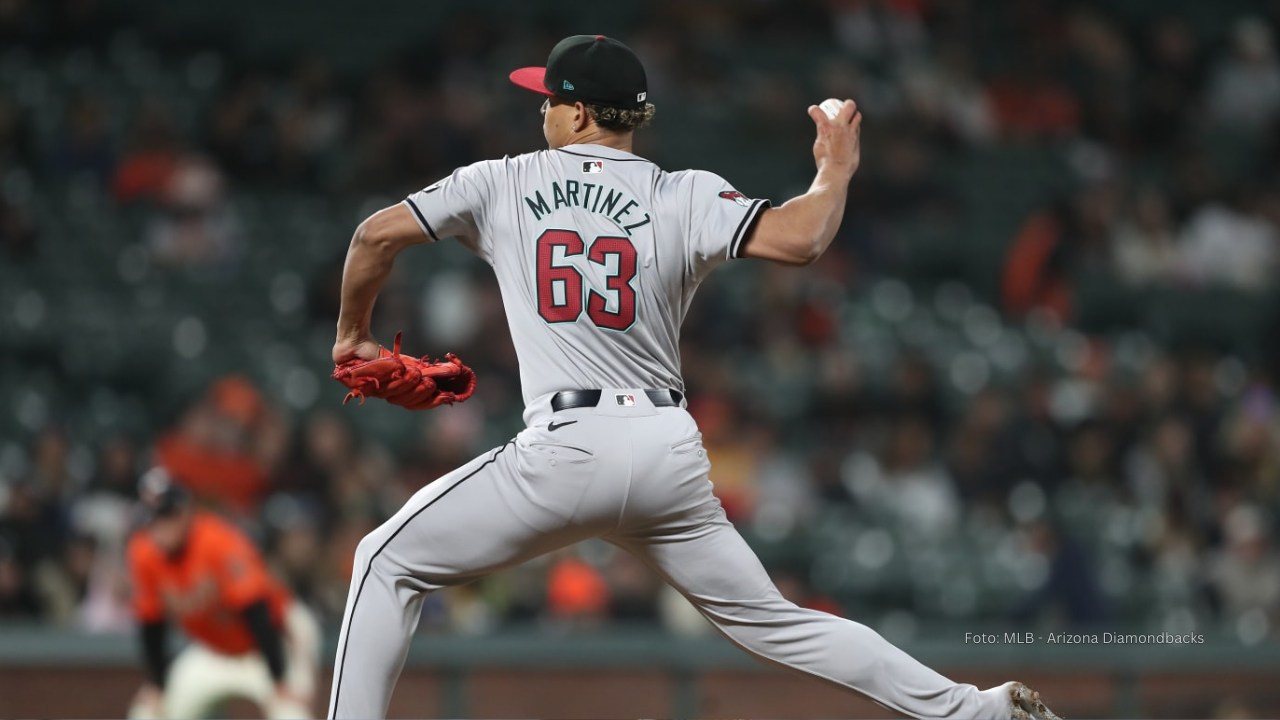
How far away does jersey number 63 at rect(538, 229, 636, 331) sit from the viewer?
3.35 metres

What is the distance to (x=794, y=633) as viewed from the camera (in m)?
3.42

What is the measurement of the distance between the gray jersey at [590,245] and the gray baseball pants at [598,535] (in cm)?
10

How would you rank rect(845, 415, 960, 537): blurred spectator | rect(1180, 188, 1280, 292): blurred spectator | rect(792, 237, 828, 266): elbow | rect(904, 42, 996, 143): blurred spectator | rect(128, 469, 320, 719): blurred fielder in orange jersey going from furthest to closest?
rect(904, 42, 996, 143): blurred spectator < rect(1180, 188, 1280, 292): blurred spectator < rect(845, 415, 960, 537): blurred spectator < rect(128, 469, 320, 719): blurred fielder in orange jersey < rect(792, 237, 828, 266): elbow

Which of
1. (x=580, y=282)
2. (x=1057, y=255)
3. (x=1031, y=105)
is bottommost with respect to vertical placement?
(x=580, y=282)

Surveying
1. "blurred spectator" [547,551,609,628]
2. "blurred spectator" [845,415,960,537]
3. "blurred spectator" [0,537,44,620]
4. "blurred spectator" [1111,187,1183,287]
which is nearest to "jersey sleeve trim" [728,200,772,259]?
"blurred spectator" [547,551,609,628]

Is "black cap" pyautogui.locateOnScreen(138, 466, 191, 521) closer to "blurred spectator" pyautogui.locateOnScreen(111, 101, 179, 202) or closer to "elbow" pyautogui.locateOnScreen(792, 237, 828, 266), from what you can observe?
"elbow" pyautogui.locateOnScreen(792, 237, 828, 266)

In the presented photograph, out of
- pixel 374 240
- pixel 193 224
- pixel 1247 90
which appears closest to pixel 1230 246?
pixel 1247 90

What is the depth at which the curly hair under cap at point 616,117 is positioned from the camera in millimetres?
3496

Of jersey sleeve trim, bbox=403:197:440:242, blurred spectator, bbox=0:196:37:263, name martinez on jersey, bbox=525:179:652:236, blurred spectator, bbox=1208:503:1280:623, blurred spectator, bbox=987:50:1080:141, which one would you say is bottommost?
blurred spectator, bbox=1208:503:1280:623

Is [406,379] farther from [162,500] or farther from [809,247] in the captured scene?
[162,500]

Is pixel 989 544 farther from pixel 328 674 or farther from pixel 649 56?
pixel 649 56

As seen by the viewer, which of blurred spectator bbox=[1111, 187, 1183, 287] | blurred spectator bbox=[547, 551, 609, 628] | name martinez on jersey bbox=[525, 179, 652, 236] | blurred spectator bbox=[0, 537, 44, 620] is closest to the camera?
name martinez on jersey bbox=[525, 179, 652, 236]

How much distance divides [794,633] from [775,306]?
6573mm

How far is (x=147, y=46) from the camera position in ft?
37.0
